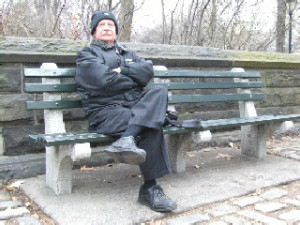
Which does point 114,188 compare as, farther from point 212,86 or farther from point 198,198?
point 212,86

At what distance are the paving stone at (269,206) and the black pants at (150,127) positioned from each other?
0.71 meters

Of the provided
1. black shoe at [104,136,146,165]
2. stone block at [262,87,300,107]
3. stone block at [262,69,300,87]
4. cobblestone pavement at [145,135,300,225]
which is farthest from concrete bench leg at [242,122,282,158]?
black shoe at [104,136,146,165]

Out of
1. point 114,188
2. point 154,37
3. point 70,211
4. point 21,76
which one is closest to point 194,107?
point 114,188

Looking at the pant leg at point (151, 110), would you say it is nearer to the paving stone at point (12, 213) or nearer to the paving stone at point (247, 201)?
the paving stone at point (247, 201)

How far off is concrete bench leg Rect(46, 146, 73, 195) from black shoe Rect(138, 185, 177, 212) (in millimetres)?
585

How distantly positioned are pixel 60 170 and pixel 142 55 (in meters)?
1.66

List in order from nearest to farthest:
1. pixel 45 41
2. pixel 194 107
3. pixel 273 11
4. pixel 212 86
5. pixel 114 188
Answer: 1. pixel 114 188
2. pixel 45 41
3. pixel 212 86
4. pixel 194 107
5. pixel 273 11

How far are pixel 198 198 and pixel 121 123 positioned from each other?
807 millimetres

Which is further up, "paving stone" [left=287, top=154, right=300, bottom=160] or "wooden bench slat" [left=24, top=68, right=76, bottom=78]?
"wooden bench slat" [left=24, top=68, right=76, bottom=78]

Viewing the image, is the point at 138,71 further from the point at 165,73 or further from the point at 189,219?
the point at 189,219

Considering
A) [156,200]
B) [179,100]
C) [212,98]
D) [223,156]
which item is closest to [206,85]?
[212,98]

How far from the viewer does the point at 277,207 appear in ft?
9.19

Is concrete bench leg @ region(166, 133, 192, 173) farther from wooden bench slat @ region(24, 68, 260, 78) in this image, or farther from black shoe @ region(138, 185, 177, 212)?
black shoe @ region(138, 185, 177, 212)

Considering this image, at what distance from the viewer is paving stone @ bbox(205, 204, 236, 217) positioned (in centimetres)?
268
